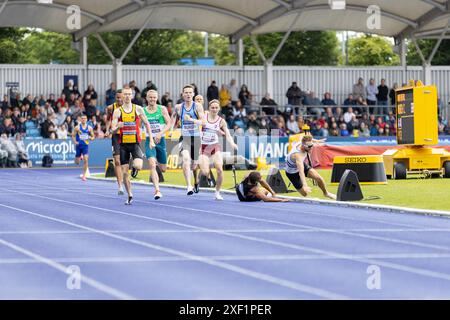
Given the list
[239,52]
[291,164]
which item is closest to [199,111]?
[291,164]

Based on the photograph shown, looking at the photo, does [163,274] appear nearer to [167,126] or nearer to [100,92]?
[167,126]

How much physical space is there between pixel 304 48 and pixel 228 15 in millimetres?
35273

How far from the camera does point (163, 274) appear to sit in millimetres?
10453

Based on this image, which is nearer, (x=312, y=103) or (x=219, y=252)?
(x=219, y=252)

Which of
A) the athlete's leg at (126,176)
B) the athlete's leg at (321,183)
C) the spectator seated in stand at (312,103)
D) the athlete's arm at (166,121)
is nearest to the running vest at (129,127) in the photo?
the athlete's leg at (126,176)

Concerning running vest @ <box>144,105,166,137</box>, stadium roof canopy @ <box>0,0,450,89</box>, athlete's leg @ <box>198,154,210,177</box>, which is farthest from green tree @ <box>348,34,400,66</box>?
Result: athlete's leg @ <box>198,154,210,177</box>

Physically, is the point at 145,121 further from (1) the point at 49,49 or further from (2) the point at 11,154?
(1) the point at 49,49

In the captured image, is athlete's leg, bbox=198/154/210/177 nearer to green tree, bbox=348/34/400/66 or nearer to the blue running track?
the blue running track

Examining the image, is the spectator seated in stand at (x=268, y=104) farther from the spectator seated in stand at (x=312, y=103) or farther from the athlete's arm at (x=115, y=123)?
the athlete's arm at (x=115, y=123)

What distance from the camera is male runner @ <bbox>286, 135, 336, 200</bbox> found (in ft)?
72.1

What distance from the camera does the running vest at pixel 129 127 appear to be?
21.1 metres

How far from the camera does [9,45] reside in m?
75.3
